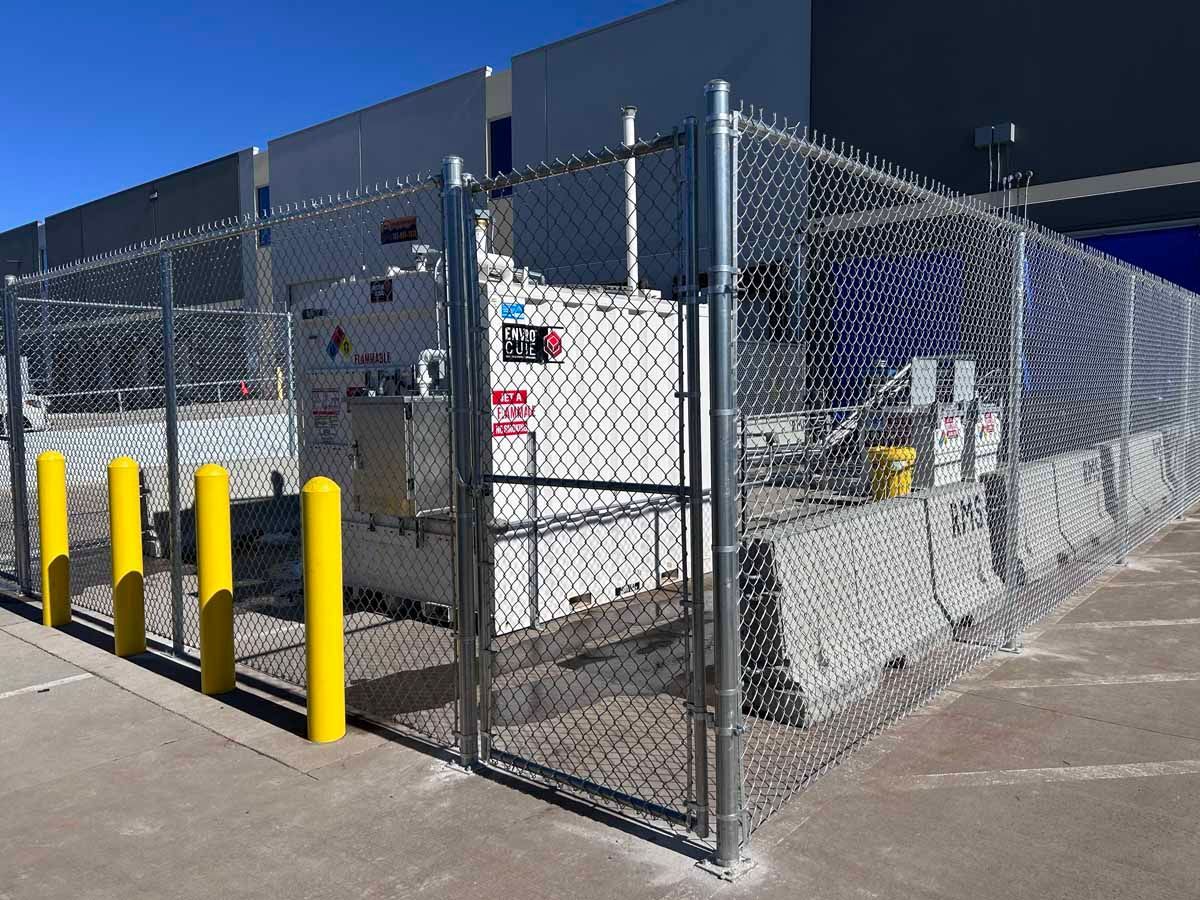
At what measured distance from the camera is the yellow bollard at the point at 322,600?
444cm

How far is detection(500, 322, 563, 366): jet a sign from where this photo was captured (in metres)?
6.45

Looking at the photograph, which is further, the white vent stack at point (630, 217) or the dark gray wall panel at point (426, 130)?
the dark gray wall panel at point (426, 130)

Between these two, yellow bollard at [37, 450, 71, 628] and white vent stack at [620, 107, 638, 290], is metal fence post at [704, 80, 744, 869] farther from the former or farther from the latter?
yellow bollard at [37, 450, 71, 628]

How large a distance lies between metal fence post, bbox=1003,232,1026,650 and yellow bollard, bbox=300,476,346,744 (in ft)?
14.0

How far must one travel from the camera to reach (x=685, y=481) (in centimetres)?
596

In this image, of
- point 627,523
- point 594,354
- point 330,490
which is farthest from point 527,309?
point 330,490

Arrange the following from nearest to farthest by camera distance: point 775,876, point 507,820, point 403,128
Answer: point 775,876
point 507,820
point 403,128

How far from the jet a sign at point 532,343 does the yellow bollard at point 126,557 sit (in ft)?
8.48

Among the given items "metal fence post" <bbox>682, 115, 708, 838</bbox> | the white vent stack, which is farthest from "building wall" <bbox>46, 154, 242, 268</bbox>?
"metal fence post" <bbox>682, 115, 708, 838</bbox>

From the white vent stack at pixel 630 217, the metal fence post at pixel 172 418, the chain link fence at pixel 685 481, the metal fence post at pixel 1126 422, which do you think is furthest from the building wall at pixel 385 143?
the metal fence post at pixel 172 418

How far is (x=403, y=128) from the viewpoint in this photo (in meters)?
26.4

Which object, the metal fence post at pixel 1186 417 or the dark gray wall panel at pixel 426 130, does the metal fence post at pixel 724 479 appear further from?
the dark gray wall panel at pixel 426 130

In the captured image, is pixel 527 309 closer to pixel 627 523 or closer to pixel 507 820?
pixel 627 523

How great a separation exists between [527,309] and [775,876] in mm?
4383
